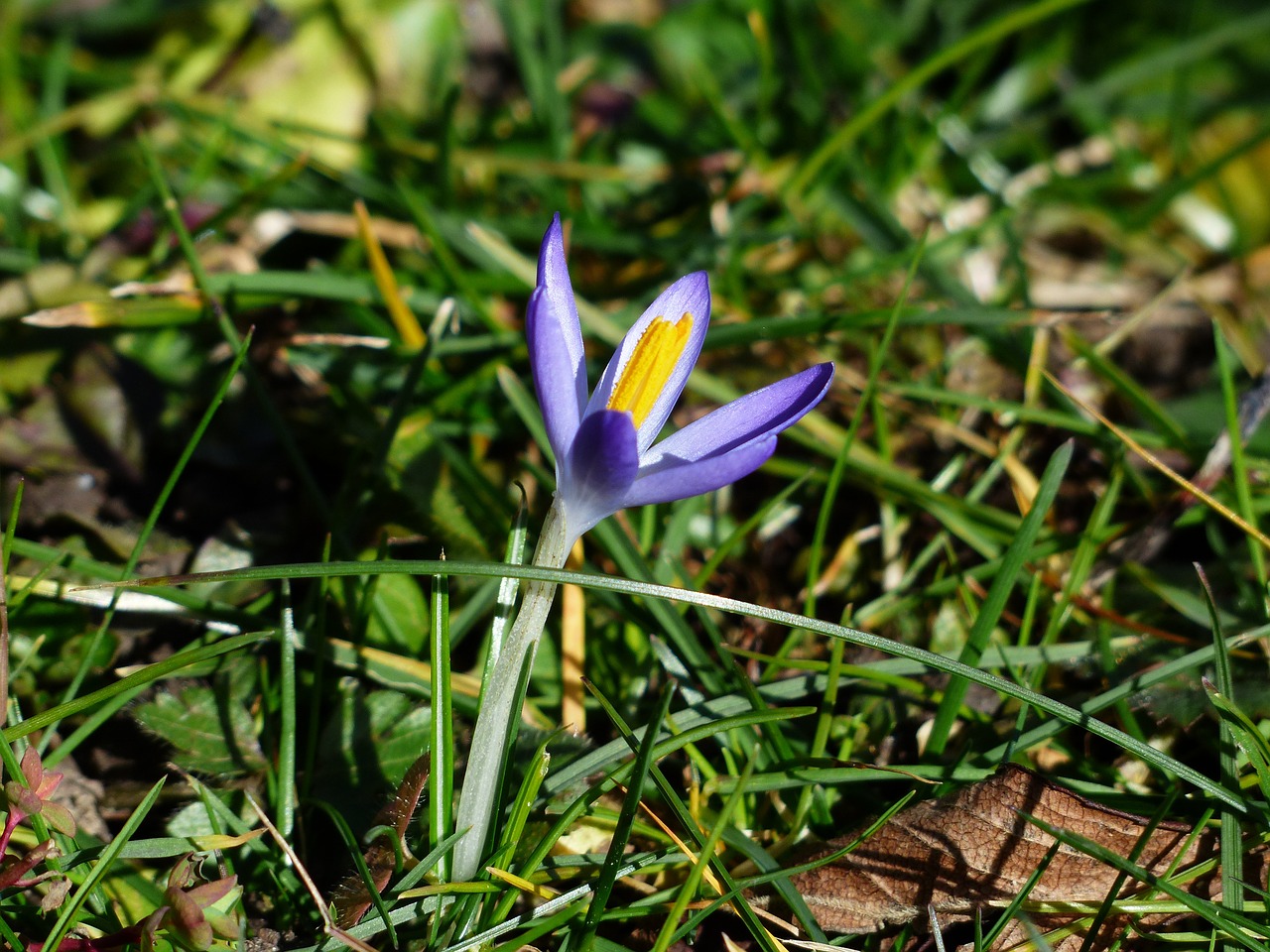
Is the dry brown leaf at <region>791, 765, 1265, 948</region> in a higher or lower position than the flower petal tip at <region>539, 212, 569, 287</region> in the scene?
lower

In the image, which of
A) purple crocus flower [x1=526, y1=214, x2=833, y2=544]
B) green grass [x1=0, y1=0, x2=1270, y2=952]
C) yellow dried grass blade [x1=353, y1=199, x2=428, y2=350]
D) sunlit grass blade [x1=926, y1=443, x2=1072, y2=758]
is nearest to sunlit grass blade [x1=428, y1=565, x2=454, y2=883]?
green grass [x1=0, y1=0, x2=1270, y2=952]

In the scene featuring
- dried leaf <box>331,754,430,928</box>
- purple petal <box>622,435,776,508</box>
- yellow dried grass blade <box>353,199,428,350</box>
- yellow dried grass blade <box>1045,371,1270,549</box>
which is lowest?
dried leaf <box>331,754,430,928</box>

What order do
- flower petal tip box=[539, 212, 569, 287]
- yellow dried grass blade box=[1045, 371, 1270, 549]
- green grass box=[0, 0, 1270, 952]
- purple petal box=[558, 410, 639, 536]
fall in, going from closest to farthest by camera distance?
1. purple petal box=[558, 410, 639, 536]
2. flower petal tip box=[539, 212, 569, 287]
3. green grass box=[0, 0, 1270, 952]
4. yellow dried grass blade box=[1045, 371, 1270, 549]

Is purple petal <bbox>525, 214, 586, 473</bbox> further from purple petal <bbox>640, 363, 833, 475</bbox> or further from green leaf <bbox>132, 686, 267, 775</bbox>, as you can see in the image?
green leaf <bbox>132, 686, 267, 775</bbox>

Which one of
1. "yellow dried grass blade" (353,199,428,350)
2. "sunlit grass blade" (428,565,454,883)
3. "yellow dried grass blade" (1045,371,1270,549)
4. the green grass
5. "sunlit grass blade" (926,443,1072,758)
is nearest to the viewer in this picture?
"sunlit grass blade" (428,565,454,883)

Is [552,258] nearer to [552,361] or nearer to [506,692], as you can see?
[552,361]
